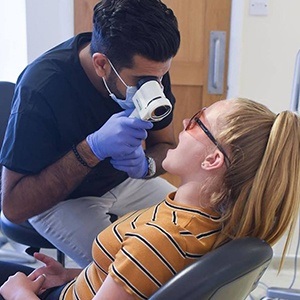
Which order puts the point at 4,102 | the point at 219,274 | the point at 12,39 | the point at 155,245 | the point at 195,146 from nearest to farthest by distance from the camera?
1. the point at 219,274
2. the point at 155,245
3. the point at 195,146
4. the point at 4,102
5. the point at 12,39

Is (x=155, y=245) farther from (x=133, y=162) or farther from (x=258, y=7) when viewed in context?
(x=258, y=7)

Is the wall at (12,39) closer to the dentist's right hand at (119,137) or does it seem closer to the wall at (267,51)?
the wall at (267,51)

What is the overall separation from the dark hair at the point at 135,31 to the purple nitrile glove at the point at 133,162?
0.24 meters

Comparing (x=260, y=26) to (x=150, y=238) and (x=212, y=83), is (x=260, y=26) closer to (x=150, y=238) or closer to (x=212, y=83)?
(x=212, y=83)

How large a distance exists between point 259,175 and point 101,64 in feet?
2.04

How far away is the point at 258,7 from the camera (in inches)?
76.9

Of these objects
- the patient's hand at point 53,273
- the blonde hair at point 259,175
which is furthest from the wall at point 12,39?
the blonde hair at point 259,175

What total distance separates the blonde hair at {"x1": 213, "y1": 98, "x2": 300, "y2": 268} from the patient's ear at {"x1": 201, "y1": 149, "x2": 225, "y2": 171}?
0.02m

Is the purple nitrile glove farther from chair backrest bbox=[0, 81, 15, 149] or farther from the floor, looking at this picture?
the floor

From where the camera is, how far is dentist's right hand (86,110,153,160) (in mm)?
1088

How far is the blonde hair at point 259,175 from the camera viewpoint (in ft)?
2.56

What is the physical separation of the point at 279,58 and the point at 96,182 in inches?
45.5

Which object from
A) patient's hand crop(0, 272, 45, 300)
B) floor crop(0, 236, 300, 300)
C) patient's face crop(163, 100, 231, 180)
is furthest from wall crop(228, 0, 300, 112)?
patient's hand crop(0, 272, 45, 300)

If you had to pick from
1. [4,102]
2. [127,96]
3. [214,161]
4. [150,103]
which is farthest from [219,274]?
[4,102]
